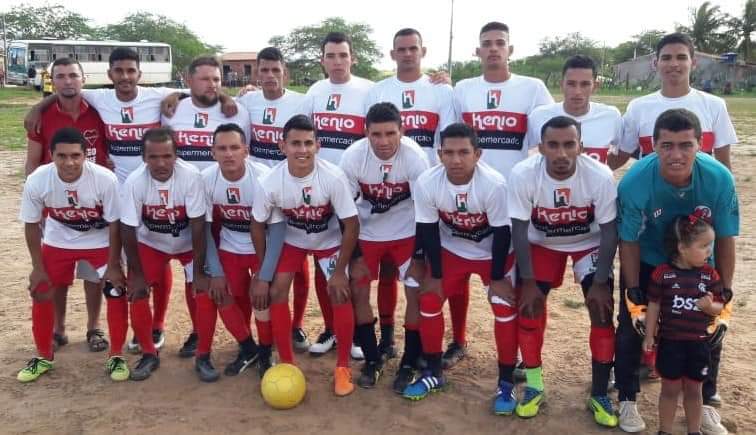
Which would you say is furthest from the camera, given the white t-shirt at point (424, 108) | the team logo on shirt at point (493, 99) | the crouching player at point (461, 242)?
the white t-shirt at point (424, 108)

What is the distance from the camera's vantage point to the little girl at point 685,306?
3469 mm

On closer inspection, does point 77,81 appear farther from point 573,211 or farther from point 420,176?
point 573,211

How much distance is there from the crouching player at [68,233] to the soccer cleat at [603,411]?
10.7ft

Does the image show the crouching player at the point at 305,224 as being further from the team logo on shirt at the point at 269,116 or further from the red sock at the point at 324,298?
the team logo on shirt at the point at 269,116

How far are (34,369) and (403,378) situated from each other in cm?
272

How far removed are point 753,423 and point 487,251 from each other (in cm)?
192

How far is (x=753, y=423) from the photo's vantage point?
3922 millimetres

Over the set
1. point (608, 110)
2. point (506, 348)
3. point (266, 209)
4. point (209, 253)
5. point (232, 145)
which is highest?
point (608, 110)

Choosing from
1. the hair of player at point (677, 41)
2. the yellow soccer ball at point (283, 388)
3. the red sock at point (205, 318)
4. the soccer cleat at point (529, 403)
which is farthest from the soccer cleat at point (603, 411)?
the red sock at point (205, 318)

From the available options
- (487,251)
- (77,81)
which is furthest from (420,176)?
(77,81)

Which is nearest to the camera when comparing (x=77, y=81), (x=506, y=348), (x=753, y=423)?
(x=753, y=423)

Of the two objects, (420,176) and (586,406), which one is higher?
(420,176)

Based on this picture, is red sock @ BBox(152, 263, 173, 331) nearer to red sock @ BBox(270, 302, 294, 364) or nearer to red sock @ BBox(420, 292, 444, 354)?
red sock @ BBox(270, 302, 294, 364)

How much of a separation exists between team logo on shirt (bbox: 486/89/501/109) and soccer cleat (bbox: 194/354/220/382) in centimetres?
286
